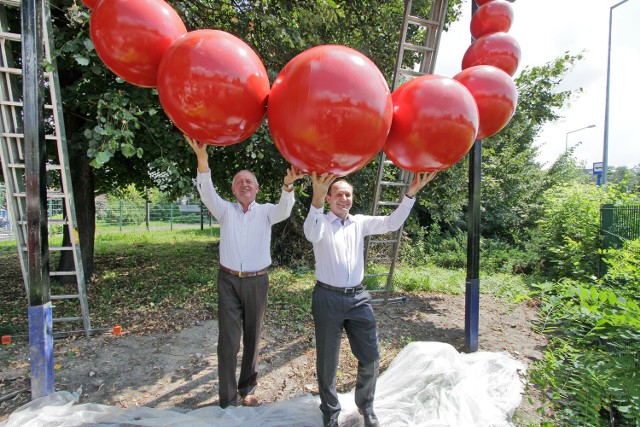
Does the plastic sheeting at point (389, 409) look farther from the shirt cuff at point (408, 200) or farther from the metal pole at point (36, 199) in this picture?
the shirt cuff at point (408, 200)

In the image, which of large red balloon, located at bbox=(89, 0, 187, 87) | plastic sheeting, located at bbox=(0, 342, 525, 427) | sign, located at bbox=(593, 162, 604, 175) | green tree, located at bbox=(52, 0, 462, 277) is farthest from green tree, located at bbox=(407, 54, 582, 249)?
large red balloon, located at bbox=(89, 0, 187, 87)

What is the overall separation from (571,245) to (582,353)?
17.7 ft

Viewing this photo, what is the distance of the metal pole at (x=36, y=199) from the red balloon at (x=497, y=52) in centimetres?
338

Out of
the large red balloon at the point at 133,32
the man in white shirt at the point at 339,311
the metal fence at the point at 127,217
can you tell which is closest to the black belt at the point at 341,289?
the man in white shirt at the point at 339,311

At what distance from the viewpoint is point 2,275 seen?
310 inches

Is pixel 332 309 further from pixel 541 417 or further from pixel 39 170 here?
pixel 39 170

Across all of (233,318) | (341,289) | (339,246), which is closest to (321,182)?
(339,246)

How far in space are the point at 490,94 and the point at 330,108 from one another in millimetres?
1181

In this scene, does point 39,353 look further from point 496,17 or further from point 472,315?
point 496,17

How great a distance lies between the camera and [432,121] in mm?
1758

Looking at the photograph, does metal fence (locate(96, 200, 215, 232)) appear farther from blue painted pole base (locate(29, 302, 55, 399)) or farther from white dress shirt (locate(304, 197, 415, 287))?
white dress shirt (locate(304, 197, 415, 287))

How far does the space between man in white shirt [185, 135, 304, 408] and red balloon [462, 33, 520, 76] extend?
1.85 metres

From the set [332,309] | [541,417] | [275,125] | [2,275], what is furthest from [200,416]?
[2,275]

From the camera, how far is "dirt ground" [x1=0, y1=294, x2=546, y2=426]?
3291 mm
